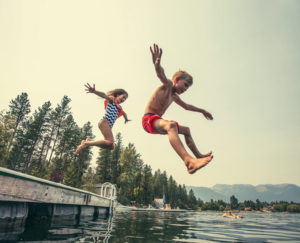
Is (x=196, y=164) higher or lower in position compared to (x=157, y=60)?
lower

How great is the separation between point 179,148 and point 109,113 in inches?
95.5

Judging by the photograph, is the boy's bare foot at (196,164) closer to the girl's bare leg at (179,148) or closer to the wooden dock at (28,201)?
the girl's bare leg at (179,148)

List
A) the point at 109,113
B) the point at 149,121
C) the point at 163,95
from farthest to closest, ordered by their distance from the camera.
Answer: the point at 109,113, the point at 163,95, the point at 149,121

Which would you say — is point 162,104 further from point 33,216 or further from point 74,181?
point 74,181

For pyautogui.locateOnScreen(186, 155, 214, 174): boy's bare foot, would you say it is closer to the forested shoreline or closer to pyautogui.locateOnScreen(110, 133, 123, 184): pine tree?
the forested shoreline

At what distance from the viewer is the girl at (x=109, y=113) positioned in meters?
4.62

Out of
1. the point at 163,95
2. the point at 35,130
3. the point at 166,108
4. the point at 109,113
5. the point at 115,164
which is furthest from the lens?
the point at 115,164

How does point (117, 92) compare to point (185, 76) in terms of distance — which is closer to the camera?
point (185, 76)

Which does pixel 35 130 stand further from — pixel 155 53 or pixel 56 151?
pixel 155 53

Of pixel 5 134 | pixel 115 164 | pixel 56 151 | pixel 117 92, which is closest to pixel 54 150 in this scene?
pixel 56 151

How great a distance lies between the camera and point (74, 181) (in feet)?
104

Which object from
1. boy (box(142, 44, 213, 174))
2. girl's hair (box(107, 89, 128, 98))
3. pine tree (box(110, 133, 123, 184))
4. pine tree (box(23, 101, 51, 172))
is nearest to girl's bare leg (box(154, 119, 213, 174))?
boy (box(142, 44, 213, 174))

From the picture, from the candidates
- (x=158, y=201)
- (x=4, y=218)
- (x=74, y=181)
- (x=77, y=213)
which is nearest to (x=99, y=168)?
(x=74, y=181)

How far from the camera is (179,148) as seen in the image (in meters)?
2.96
